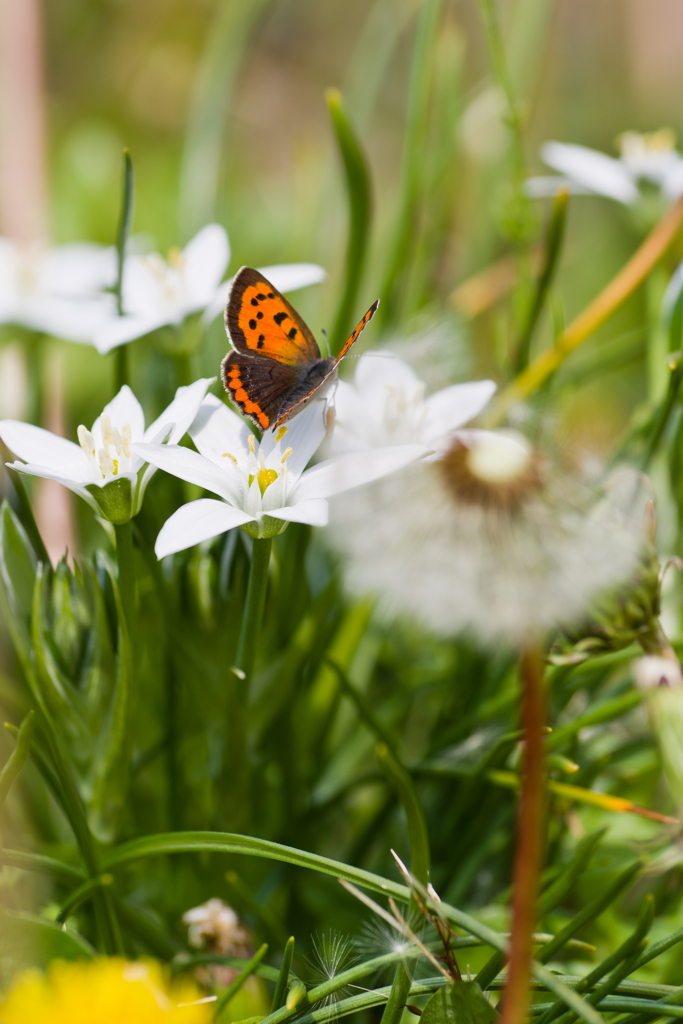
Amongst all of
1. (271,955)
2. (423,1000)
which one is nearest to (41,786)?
(271,955)

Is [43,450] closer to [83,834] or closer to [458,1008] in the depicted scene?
[83,834]

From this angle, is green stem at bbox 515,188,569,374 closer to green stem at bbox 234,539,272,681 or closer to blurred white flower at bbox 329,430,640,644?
blurred white flower at bbox 329,430,640,644

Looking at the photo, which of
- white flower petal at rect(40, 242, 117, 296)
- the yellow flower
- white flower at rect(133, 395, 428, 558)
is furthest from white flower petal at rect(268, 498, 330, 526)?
white flower petal at rect(40, 242, 117, 296)

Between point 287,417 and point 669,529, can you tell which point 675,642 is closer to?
point 669,529

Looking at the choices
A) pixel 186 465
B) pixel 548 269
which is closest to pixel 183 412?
pixel 186 465

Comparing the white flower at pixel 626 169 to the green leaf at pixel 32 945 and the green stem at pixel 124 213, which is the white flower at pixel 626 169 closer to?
the green stem at pixel 124 213

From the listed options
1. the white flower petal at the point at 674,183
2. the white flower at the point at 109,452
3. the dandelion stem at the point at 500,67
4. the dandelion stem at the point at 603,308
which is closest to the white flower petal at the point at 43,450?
the white flower at the point at 109,452
